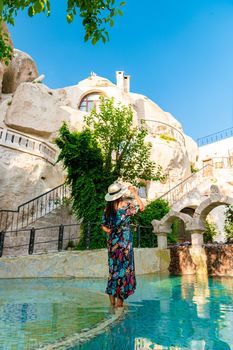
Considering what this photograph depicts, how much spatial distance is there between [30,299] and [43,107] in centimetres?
2470

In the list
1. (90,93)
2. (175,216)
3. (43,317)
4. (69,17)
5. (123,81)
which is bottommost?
(43,317)

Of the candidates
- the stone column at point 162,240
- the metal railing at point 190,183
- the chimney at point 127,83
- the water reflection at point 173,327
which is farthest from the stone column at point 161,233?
the chimney at point 127,83

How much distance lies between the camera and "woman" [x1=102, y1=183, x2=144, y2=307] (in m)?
4.17

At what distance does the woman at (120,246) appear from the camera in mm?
4172

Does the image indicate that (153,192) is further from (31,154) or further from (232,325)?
(232,325)

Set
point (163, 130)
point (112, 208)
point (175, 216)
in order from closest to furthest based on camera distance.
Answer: point (112, 208) < point (175, 216) < point (163, 130)

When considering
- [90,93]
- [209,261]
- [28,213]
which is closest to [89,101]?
[90,93]

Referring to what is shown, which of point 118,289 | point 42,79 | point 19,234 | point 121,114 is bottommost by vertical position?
point 118,289

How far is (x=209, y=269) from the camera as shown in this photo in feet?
37.3

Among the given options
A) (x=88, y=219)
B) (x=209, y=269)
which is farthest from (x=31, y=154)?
(x=209, y=269)

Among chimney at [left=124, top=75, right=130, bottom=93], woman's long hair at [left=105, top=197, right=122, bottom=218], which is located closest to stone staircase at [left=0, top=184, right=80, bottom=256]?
woman's long hair at [left=105, top=197, right=122, bottom=218]

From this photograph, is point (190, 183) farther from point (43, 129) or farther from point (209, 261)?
point (43, 129)

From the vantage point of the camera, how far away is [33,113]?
26656mm

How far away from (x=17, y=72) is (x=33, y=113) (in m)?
7.33
